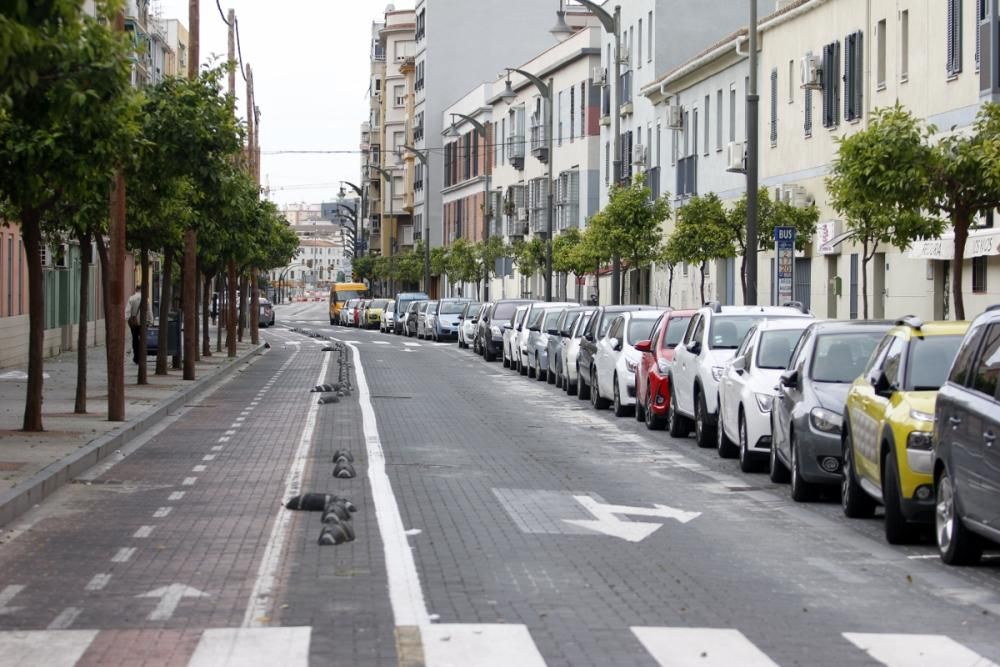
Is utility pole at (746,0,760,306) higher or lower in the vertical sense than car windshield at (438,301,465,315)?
higher

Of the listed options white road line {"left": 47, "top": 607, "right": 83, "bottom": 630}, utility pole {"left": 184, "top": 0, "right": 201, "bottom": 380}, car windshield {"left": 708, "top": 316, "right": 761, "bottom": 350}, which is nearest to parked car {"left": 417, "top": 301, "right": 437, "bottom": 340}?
utility pole {"left": 184, "top": 0, "right": 201, "bottom": 380}

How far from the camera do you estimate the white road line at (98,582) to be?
10.5 meters

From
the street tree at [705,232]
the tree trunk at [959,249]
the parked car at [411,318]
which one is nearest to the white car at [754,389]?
the tree trunk at [959,249]

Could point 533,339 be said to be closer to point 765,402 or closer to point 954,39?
point 954,39

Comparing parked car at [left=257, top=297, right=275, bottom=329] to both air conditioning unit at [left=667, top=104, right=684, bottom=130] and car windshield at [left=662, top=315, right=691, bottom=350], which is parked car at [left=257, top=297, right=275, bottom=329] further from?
car windshield at [left=662, top=315, right=691, bottom=350]

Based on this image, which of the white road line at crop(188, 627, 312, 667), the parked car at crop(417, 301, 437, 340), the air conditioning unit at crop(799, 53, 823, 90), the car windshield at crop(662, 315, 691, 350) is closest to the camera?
the white road line at crop(188, 627, 312, 667)

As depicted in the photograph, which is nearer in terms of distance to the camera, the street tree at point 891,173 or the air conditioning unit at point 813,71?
the street tree at point 891,173

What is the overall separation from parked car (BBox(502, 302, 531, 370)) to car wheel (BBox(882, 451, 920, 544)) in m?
30.3

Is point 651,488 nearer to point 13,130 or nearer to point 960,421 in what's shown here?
point 960,421

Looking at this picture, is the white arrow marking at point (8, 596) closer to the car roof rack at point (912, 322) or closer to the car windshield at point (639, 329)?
the car roof rack at point (912, 322)

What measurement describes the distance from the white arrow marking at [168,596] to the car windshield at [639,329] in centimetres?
1785

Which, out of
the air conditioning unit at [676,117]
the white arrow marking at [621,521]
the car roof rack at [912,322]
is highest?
the air conditioning unit at [676,117]

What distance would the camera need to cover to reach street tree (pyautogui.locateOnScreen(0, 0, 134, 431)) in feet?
33.6

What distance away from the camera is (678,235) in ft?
128
